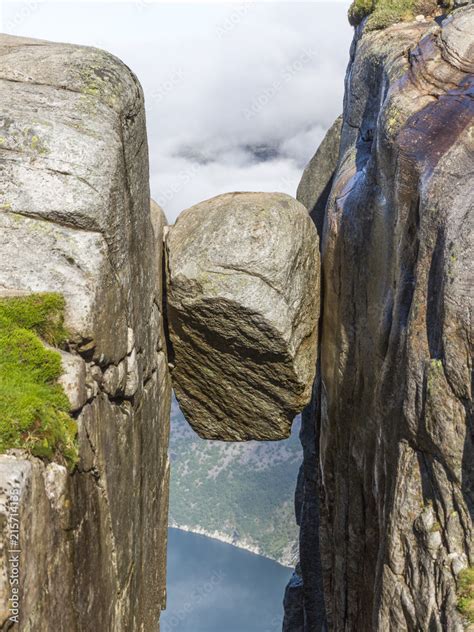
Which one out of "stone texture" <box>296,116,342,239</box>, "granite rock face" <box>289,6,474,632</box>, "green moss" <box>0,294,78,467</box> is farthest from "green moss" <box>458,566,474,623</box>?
"stone texture" <box>296,116,342,239</box>

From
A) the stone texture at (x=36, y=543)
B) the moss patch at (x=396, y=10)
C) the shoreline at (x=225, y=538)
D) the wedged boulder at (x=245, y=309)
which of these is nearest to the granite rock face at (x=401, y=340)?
the moss patch at (x=396, y=10)

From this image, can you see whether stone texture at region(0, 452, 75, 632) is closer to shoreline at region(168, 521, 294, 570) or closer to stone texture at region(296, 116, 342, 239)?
stone texture at region(296, 116, 342, 239)

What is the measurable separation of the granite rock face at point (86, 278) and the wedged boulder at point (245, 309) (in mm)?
1598

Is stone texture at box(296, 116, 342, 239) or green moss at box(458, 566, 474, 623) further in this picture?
stone texture at box(296, 116, 342, 239)

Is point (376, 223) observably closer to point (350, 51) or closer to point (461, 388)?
point (461, 388)

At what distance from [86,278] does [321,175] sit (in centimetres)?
1138

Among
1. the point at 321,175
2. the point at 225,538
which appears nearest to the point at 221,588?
the point at 225,538

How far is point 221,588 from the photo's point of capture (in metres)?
82.9

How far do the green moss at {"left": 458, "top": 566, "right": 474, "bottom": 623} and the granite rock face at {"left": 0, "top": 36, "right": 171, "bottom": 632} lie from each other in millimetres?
4044

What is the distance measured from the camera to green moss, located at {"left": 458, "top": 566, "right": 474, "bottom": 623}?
672 cm

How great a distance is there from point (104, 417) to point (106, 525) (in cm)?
133

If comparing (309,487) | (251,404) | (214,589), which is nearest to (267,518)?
(214,589)

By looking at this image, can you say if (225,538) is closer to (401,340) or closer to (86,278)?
(401,340)

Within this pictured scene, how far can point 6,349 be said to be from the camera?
7.07 m
